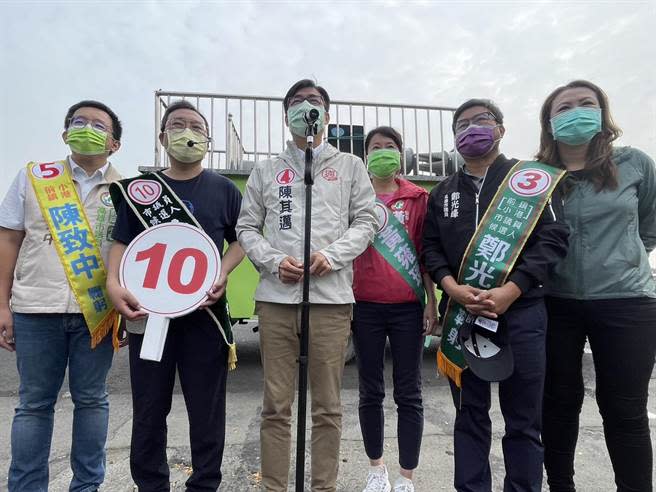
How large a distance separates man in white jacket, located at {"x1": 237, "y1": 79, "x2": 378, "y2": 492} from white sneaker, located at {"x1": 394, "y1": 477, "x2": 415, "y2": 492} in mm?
604

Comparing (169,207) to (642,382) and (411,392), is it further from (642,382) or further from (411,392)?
(642,382)

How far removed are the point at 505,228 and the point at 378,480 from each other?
1.72 metres

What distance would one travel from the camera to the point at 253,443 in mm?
3414

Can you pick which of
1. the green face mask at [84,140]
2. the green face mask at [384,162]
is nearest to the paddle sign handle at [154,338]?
the green face mask at [84,140]

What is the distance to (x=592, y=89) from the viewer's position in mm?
2334

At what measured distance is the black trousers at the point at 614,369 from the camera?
6.86ft

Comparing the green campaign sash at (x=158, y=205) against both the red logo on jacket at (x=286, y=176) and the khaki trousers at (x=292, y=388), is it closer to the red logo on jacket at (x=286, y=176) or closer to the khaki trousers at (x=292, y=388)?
the khaki trousers at (x=292, y=388)

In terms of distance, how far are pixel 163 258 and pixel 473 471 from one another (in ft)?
6.17

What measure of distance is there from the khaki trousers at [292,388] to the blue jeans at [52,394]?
3.02 feet

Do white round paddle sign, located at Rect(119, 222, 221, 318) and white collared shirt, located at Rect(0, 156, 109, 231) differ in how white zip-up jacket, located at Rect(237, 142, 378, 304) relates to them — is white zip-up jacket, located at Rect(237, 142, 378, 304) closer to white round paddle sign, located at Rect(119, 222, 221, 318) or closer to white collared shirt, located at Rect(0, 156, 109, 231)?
white round paddle sign, located at Rect(119, 222, 221, 318)

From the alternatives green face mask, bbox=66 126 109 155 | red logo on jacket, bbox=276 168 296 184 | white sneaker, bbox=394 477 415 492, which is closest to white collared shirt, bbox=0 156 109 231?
green face mask, bbox=66 126 109 155

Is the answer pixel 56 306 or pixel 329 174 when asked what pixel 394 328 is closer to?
pixel 329 174

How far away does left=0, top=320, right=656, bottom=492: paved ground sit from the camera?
283cm

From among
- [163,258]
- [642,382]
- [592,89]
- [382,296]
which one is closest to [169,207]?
[163,258]
